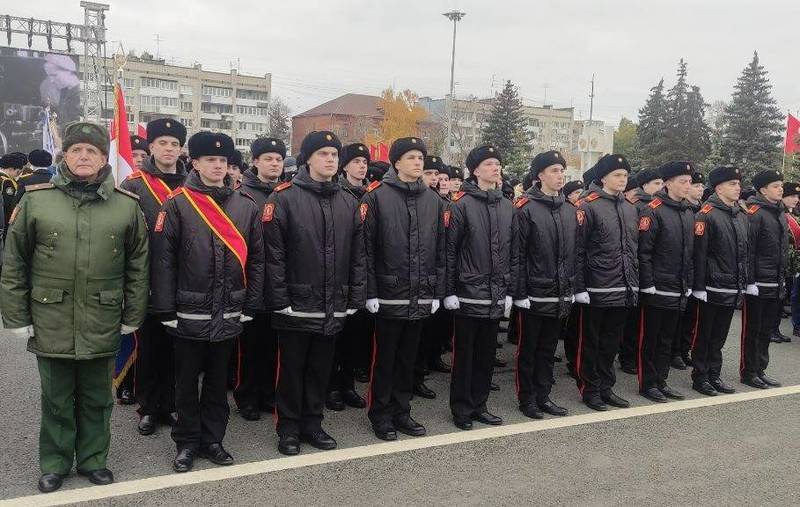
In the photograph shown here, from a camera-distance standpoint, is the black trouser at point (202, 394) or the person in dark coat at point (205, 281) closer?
the person in dark coat at point (205, 281)

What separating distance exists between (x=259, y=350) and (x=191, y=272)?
150 cm

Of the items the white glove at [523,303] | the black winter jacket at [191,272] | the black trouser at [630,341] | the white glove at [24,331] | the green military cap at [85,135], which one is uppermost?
the green military cap at [85,135]

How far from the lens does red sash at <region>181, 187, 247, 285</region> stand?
4422 millimetres

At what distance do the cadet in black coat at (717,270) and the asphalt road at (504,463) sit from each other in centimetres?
69

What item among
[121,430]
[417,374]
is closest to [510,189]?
[417,374]

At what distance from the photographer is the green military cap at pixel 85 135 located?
13.2 feet

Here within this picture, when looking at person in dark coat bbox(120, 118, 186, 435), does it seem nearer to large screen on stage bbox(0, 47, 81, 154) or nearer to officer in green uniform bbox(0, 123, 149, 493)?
officer in green uniform bbox(0, 123, 149, 493)

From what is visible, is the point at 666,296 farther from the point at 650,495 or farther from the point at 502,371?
the point at 650,495

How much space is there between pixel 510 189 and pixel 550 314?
11.5 ft

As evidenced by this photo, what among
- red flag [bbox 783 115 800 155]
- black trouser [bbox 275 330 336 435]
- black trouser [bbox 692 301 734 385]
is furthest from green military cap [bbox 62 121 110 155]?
red flag [bbox 783 115 800 155]

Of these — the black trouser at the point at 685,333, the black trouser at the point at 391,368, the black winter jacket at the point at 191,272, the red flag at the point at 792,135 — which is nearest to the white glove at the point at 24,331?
the black winter jacket at the point at 191,272

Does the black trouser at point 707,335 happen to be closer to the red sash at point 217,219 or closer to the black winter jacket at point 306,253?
the black winter jacket at point 306,253

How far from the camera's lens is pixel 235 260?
14.7ft

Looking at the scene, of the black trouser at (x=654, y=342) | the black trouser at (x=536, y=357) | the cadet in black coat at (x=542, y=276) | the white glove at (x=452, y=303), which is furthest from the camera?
the black trouser at (x=654, y=342)
